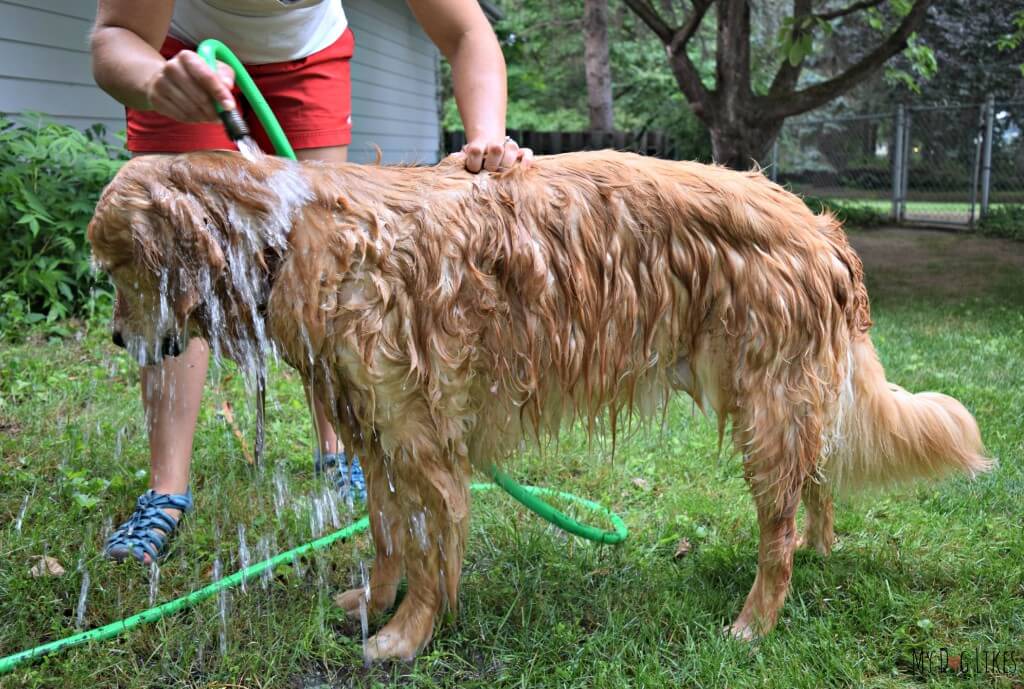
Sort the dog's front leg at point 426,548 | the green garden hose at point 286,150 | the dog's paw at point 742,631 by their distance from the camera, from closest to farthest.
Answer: the green garden hose at point 286,150
the dog's front leg at point 426,548
the dog's paw at point 742,631

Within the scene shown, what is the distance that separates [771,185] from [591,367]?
80 cm

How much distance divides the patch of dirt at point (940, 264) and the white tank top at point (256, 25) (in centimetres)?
696

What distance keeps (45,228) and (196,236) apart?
171 inches

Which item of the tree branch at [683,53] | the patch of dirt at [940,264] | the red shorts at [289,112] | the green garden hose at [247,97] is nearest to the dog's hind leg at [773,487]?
the green garden hose at [247,97]

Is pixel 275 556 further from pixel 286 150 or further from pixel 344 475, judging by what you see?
pixel 286 150

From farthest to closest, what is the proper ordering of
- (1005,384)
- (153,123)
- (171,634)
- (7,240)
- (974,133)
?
1. (974,133)
2. (7,240)
3. (1005,384)
4. (153,123)
5. (171,634)

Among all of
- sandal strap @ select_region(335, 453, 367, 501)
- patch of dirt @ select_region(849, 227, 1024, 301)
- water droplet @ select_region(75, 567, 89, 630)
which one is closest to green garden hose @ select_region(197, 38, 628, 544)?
sandal strap @ select_region(335, 453, 367, 501)

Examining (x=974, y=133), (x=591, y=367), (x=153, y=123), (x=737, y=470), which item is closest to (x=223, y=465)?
(x=153, y=123)

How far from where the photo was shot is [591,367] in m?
2.53

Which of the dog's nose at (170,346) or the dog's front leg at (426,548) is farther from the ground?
the dog's nose at (170,346)

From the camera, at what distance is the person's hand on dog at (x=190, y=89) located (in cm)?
199

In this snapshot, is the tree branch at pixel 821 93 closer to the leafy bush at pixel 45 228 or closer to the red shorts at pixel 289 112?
the leafy bush at pixel 45 228

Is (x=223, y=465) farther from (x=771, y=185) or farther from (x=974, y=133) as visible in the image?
(x=974, y=133)

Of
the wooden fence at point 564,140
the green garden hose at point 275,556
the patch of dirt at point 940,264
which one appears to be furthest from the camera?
the wooden fence at point 564,140
